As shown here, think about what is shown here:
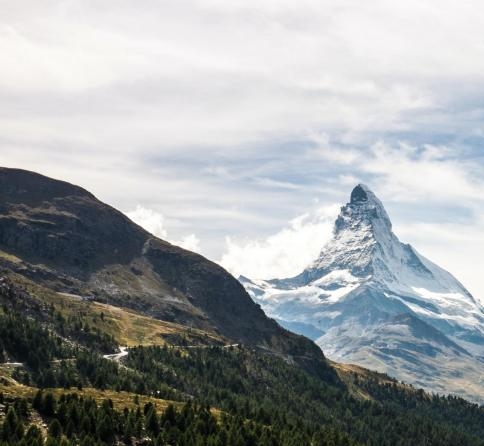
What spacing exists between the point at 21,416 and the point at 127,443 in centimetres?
2273

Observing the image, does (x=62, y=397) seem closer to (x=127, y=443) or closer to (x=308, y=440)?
(x=127, y=443)

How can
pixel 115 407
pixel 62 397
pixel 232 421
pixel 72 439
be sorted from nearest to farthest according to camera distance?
1. pixel 72 439
2. pixel 62 397
3. pixel 115 407
4. pixel 232 421

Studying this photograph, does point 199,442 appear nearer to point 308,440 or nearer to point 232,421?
point 232,421

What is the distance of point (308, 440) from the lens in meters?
196

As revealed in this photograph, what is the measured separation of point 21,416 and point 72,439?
1238cm

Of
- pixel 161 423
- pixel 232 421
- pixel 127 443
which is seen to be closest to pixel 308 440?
pixel 232 421

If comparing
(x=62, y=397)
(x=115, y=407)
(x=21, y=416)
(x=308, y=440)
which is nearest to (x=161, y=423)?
(x=115, y=407)

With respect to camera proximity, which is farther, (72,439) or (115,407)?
(115,407)

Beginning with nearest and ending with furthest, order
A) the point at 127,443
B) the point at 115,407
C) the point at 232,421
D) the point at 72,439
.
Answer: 1. the point at 72,439
2. the point at 127,443
3. the point at 115,407
4. the point at 232,421

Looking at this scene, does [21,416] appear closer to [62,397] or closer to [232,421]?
[62,397]

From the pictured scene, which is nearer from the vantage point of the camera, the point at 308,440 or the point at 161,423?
the point at 161,423

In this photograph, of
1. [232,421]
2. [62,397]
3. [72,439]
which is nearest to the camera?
[72,439]

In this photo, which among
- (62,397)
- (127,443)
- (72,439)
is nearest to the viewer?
(72,439)

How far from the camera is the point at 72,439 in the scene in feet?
445
